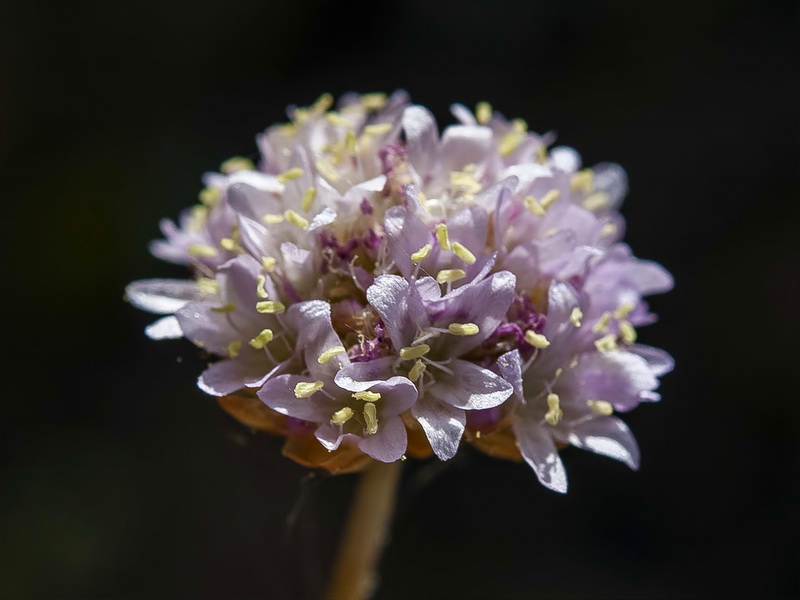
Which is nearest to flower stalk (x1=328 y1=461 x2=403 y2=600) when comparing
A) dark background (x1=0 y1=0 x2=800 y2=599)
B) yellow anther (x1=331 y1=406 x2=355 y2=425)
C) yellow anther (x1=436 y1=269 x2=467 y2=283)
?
yellow anther (x1=331 y1=406 x2=355 y2=425)

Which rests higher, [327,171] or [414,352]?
A: [327,171]

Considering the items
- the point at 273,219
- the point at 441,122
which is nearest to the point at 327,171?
the point at 273,219

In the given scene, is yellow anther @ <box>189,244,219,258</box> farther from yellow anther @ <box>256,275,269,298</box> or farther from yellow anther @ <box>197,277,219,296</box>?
yellow anther @ <box>256,275,269,298</box>

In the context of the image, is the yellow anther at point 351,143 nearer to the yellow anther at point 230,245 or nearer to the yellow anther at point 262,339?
the yellow anther at point 230,245

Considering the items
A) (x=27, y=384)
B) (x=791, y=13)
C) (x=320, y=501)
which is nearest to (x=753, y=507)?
(x=320, y=501)

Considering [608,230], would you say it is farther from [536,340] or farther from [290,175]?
[290,175]

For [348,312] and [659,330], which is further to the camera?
[659,330]

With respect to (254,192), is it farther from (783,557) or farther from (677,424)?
(783,557)
